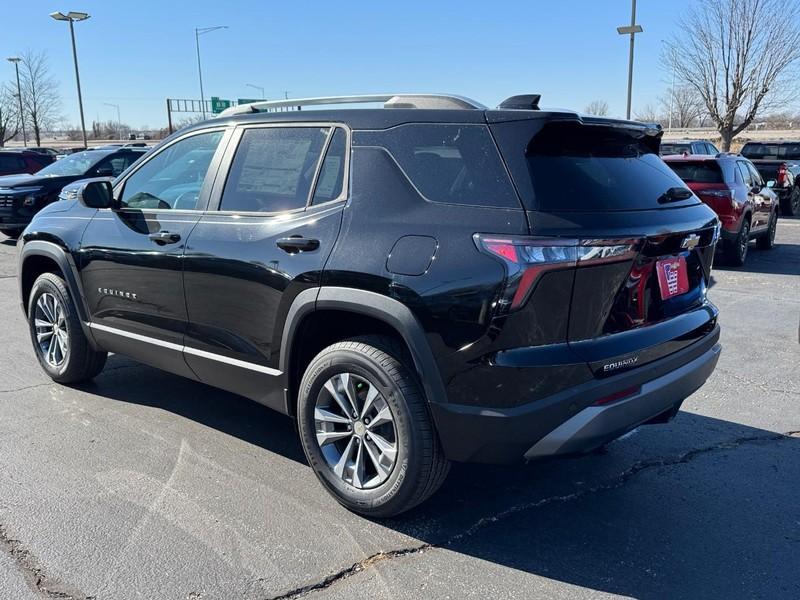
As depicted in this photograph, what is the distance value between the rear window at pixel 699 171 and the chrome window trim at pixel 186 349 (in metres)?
8.64

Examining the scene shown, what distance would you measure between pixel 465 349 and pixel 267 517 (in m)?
1.32

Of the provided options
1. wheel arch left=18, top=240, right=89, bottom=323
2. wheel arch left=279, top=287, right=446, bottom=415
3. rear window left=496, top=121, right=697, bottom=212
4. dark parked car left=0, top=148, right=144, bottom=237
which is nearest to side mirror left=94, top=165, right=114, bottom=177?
dark parked car left=0, top=148, right=144, bottom=237

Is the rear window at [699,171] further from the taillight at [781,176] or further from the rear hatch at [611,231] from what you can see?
the taillight at [781,176]

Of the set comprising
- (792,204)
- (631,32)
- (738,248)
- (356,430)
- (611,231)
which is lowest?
(792,204)

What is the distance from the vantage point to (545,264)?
9.12ft

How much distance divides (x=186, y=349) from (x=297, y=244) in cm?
114

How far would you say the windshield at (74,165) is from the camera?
13.9m

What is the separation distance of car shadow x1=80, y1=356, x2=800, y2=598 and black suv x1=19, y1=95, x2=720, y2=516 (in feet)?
1.43

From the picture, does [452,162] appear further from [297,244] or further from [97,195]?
[97,195]

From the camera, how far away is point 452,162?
10.4ft

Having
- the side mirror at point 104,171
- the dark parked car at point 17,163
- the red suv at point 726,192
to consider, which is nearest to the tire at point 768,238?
the red suv at point 726,192

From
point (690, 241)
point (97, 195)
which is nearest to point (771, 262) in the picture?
point (690, 241)

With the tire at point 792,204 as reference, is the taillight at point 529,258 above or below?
above

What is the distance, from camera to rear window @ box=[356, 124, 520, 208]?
2.99m
